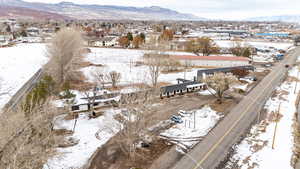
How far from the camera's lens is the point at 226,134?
22391 millimetres

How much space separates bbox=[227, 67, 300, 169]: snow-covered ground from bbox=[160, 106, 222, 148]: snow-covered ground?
4.07 metres

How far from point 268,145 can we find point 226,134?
13.4 feet

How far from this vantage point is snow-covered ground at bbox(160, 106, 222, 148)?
2147 centimetres

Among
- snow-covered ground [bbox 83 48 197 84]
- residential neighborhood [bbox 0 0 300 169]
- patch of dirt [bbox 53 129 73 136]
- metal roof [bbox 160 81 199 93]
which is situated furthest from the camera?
snow-covered ground [bbox 83 48 197 84]

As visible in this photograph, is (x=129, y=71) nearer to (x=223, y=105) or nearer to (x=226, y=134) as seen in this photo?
(x=223, y=105)

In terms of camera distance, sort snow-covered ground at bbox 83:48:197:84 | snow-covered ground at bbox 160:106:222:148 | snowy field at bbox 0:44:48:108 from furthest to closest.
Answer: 1. snow-covered ground at bbox 83:48:197:84
2. snowy field at bbox 0:44:48:108
3. snow-covered ground at bbox 160:106:222:148

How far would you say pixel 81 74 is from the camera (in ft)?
150

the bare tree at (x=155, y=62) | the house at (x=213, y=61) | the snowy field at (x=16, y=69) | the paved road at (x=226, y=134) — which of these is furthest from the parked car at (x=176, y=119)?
the house at (x=213, y=61)

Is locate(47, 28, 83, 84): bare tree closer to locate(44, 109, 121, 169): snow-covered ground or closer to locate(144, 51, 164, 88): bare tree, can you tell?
locate(44, 109, 121, 169): snow-covered ground

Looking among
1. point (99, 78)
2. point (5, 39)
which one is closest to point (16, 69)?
point (99, 78)

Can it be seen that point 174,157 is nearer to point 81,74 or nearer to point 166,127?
point 166,127

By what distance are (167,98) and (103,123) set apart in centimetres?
1236

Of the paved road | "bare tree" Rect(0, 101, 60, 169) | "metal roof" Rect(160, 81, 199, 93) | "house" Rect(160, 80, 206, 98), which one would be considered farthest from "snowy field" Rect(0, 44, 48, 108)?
the paved road

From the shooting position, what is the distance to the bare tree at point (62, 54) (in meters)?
36.2
